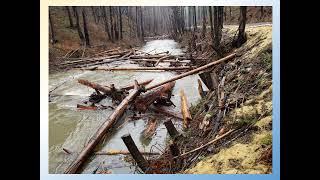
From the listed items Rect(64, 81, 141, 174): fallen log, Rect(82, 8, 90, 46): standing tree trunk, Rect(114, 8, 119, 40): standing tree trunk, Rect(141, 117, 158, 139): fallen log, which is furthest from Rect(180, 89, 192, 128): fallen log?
Rect(82, 8, 90, 46): standing tree trunk

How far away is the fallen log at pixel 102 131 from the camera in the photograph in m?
3.85

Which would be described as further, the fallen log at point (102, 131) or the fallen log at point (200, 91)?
the fallen log at point (200, 91)

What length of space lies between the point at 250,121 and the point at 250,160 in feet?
1.19

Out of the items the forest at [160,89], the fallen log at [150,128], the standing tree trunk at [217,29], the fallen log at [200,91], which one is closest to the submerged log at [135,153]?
the forest at [160,89]

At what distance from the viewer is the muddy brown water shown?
3873 mm

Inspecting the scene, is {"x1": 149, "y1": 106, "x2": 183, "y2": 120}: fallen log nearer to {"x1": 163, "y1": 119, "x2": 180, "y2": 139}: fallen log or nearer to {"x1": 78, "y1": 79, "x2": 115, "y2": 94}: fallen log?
{"x1": 163, "y1": 119, "x2": 180, "y2": 139}: fallen log

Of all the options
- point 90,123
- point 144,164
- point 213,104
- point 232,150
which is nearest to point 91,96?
point 90,123

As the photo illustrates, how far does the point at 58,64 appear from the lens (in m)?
3.94

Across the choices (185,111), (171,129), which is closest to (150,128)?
(171,129)

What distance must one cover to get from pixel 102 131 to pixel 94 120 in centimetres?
14

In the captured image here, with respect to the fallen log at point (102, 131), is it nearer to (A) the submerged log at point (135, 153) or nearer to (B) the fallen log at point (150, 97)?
(B) the fallen log at point (150, 97)

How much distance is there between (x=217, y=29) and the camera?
3967 mm
